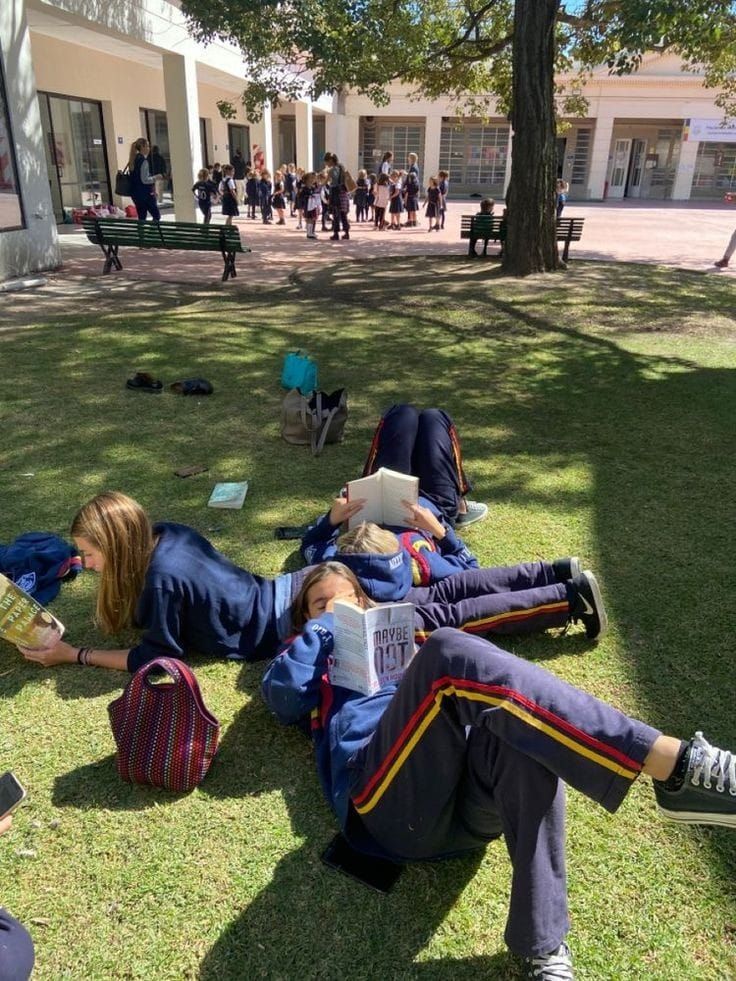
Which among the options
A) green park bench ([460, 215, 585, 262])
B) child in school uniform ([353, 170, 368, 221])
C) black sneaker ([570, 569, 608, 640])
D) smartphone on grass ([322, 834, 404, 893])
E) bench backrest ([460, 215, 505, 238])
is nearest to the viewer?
smartphone on grass ([322, 834, 404, 893])

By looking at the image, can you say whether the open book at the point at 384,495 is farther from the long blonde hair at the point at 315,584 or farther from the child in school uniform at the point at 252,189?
the child in school uniform at the point at 252,189

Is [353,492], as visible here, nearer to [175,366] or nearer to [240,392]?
[240,392]

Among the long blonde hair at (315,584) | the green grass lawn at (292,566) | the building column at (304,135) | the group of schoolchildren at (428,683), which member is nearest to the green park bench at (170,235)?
the green grass lawn at (292,566)

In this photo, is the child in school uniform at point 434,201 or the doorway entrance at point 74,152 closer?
the doorway entrance at point 74,152

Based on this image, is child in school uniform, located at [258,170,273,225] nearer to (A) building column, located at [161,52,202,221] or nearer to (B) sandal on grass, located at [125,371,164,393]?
(A) building column, located at [161,52,202,221]

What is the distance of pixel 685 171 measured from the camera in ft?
110

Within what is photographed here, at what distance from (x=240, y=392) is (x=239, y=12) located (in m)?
7.64

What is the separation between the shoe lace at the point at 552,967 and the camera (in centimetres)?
180

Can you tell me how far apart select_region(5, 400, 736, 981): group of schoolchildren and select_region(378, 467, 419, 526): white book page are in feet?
0.15

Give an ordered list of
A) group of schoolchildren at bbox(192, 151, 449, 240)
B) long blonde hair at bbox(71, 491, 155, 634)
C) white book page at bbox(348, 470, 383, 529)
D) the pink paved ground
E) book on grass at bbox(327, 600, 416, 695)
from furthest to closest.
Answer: group of schoolchildren at bbox(192, 151, 449, 240), the pink paved ground, white book page at bbox(348, 470, 383, 529), long blonde hair at bbox(71, 491, 155, 634), book on grass at bbox(327, 600, 416, 695)

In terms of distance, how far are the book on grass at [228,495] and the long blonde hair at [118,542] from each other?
152 centimetres

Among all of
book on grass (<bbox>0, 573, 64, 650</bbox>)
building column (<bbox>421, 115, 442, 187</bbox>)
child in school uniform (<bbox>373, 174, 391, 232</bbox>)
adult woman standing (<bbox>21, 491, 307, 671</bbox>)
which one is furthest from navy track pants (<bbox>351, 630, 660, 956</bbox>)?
building column (<bbox>421, 115, 442, 187</bbox>)

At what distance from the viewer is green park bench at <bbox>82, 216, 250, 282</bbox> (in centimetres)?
1062

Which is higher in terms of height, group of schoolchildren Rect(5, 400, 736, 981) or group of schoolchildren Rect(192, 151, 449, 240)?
group of schoolchildren Rect(192, 151, 449, 240)
